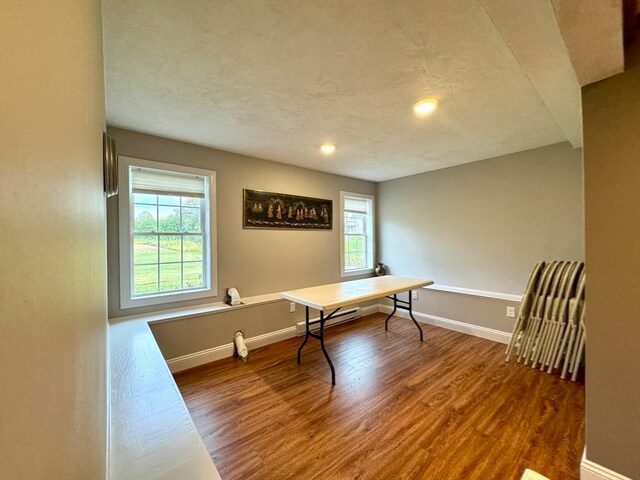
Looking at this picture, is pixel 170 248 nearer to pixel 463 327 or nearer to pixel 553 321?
pixel 463 327

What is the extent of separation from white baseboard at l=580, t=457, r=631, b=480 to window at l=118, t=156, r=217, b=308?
3158mm

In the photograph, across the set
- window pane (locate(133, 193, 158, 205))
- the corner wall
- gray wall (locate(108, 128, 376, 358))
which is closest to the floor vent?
gray wall (locate(108, 128, 376, 358))

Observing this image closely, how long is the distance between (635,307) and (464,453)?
4.13ft

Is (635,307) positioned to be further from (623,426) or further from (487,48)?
(487,48)

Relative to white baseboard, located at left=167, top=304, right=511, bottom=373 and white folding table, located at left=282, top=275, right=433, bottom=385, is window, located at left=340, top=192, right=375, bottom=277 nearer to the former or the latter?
white baseboard, located at left=167, top=304, right=511, bottom=373

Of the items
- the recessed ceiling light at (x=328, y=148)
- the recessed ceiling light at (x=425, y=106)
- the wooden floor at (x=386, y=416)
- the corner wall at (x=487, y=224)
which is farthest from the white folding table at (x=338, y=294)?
the recessed ceiling light at (x=425, y=106)

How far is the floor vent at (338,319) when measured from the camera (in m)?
3.65

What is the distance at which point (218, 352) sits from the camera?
2.94 meters

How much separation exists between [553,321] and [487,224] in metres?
1.35

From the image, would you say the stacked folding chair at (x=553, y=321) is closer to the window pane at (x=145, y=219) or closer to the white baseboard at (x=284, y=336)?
the white baseboard at (x=284, y=336)

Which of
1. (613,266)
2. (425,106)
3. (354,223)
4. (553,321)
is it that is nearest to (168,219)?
(425,106)

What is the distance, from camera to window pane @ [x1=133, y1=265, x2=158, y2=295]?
2658mm

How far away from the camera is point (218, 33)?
1397mm

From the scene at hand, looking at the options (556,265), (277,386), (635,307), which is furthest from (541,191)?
(277,386)
